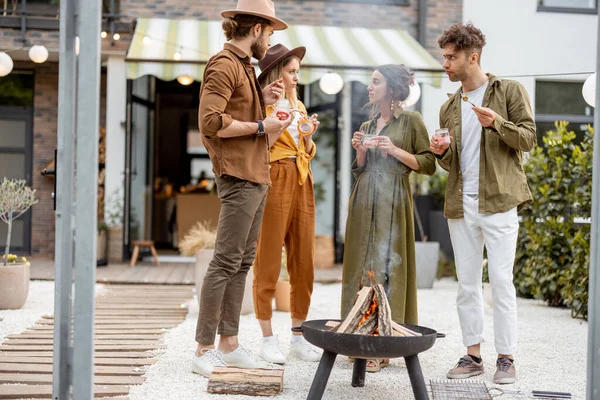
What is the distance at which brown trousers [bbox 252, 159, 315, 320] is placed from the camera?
4.19 metres

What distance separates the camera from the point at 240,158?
3.73m

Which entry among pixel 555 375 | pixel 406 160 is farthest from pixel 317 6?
pixel 555 375

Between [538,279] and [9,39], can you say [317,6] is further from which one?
[538,279]

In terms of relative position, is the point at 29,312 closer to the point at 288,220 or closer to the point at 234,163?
the point at 288,220

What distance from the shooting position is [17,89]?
33.7 feet

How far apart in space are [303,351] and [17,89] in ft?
24.7

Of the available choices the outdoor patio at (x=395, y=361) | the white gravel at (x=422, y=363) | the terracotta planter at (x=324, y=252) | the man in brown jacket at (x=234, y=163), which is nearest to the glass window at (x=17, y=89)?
the outdoor patio at (x=395, y=361)

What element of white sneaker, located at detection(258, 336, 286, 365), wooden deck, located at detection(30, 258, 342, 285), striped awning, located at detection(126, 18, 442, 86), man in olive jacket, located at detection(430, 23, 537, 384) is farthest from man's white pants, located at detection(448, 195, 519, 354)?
striped awning, located at detection(126, 18, 442, 86)

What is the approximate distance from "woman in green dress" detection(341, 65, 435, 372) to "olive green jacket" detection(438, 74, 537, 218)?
8.9 inches

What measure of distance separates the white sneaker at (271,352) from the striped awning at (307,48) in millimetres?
4601

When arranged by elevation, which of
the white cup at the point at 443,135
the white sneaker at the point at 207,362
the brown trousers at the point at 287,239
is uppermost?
the white cup at the point at 443,135

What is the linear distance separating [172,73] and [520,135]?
526cm

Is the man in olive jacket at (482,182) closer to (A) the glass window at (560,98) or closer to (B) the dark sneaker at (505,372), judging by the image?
(B) the dark sneaker at (505,372)

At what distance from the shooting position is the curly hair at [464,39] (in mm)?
3826
